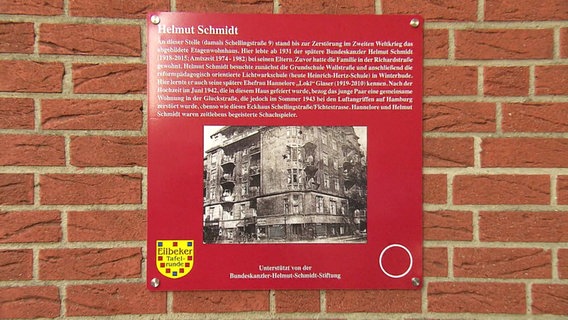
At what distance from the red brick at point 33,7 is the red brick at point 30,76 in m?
0.15

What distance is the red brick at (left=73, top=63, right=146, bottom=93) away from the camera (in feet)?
4.16

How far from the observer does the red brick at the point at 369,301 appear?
4.24ft

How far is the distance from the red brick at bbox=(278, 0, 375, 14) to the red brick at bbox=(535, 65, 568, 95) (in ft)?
1.85

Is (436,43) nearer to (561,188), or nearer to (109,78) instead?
(561,188)

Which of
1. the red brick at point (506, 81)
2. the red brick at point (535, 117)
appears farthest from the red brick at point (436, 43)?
the red brick at point (535, 117)

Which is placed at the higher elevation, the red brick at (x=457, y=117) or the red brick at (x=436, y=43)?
the red brick at (x=436, y=43)

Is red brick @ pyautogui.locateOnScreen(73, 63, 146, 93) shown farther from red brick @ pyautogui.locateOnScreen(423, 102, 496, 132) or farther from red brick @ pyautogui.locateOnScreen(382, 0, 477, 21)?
red brick @ pyautogui.locateOnScreen(423, 102, 496, 132)

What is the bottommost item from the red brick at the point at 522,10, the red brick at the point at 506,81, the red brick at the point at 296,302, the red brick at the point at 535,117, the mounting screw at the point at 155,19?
the red brick at the point at 296,302

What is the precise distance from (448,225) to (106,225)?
1.08 metres

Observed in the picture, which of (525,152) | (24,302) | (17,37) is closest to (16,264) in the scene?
(24,302)

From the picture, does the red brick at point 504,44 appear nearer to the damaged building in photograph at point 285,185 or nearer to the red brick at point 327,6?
the red brick at point 327,6

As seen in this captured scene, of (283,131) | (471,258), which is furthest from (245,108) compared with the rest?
(471,258)

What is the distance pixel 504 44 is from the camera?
1.28 metres

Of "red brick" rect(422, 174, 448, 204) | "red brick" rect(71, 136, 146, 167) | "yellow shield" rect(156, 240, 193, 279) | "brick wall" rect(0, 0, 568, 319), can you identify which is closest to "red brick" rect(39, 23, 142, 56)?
"brick wall" rect(0, 0, 568, 319)
